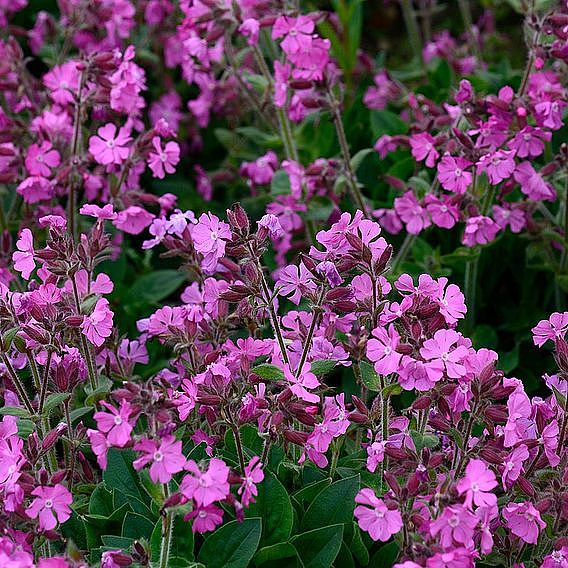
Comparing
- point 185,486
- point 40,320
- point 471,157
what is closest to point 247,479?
point 185,486

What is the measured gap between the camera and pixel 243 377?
6.01ft

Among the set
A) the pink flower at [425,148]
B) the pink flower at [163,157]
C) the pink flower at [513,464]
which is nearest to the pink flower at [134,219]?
the pink flower at [163,157]

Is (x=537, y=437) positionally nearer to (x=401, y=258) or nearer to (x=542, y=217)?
(x=401, y=258)

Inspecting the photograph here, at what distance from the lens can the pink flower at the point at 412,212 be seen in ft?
8.40

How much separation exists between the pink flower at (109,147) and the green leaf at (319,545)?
3.86 feet

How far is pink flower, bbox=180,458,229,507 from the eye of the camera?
1511mm

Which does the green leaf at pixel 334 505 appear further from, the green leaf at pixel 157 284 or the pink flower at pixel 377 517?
the green leaf at pixel 157 284

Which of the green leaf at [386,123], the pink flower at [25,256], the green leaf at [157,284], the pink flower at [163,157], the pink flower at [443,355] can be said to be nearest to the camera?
the pink flower at [443,355]

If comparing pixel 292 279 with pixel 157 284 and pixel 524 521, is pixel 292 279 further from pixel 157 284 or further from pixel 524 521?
pixel 157 284

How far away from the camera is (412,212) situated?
2580 mm

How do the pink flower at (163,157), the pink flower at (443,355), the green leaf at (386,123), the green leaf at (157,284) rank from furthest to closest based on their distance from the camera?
the green leaf at (386,123), the green leaf at (157,284), the pink flower at (163,157), the pink flower at (443,355)

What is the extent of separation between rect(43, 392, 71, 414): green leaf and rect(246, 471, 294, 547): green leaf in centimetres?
42

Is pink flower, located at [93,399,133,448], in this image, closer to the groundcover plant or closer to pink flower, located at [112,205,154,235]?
the groundcover plant

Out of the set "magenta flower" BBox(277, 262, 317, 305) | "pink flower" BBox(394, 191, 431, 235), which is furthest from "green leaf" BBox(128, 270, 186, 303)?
"magenta flower" BBox(277, 262, 317, 305)
